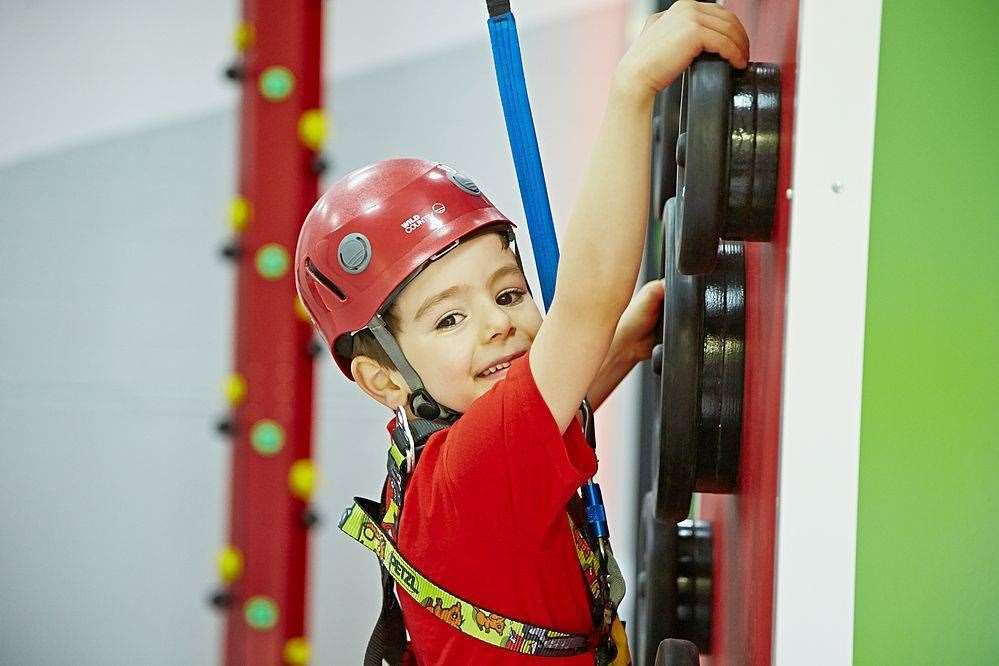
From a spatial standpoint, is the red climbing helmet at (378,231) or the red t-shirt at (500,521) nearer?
the red t-shirt at (500,521)

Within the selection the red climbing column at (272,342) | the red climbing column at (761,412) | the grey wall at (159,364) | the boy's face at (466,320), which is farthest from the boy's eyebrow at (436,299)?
the grey wall at (159,364)

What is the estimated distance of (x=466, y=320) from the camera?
81 centimetres

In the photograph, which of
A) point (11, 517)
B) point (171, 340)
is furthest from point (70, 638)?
point (171, 340)

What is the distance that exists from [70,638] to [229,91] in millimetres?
1154

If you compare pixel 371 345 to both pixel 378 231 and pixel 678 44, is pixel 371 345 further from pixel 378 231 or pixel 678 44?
pixel 678 44

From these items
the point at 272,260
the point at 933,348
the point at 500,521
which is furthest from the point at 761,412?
the point at 272,260

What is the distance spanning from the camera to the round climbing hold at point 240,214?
1.63 m

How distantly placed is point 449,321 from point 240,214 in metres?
0.92

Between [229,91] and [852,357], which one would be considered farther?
[229,91]

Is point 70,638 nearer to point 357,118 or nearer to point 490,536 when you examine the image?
point 357,118

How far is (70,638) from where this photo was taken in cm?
214

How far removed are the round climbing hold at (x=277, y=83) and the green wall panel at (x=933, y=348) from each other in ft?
4.29

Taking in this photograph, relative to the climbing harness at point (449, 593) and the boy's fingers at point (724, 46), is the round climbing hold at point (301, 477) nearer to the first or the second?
the climbing harness at point (449, 593)

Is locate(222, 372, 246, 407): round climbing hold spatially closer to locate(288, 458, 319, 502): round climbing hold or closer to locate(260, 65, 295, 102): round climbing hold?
locate(288, 458, 319, 502): round climbing hold
